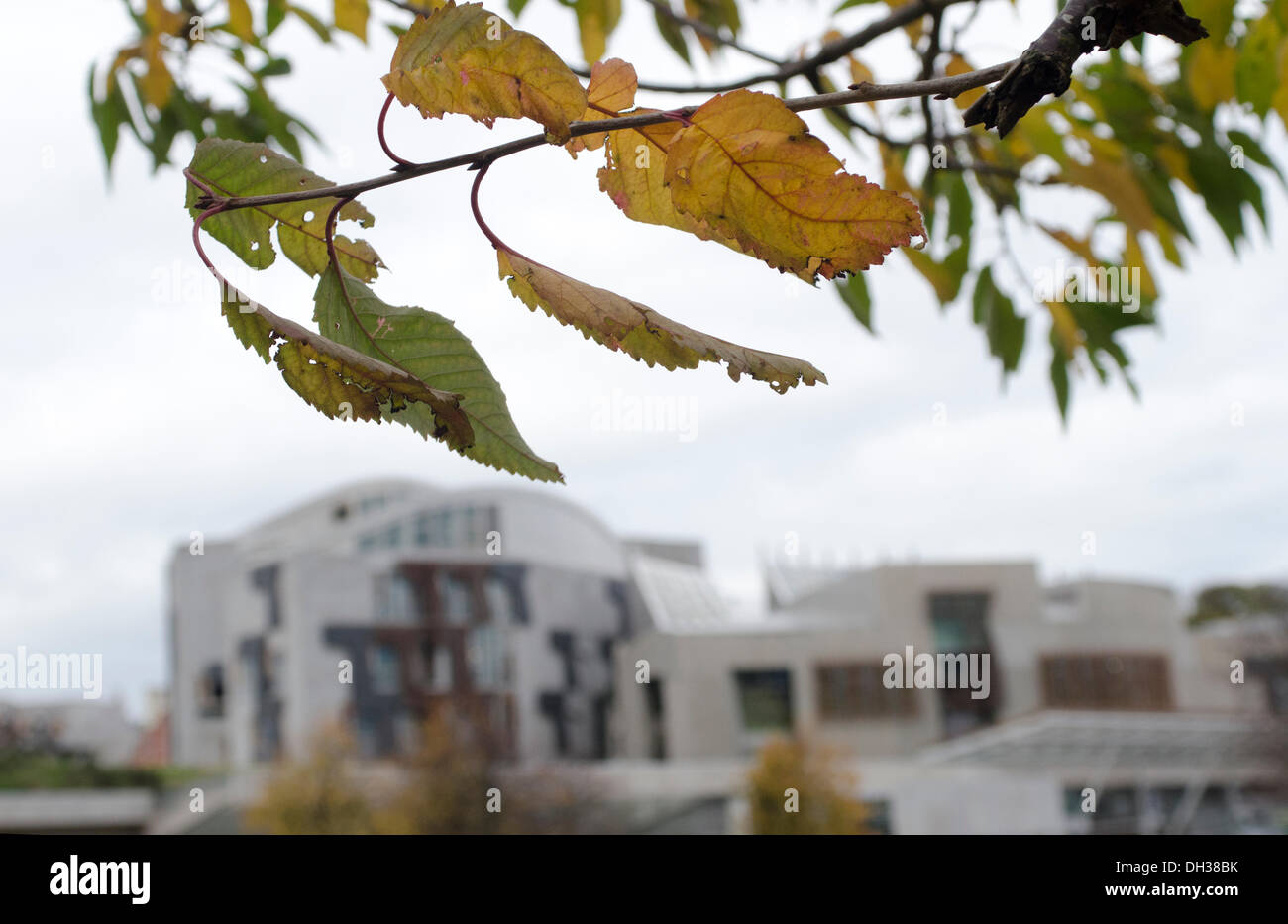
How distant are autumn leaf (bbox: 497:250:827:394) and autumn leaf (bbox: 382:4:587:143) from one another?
0.05 metres

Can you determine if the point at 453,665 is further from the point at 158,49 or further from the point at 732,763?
the point at 158,49

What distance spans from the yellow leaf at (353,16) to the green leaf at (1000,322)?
2.48 feet

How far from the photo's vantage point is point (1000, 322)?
1.40 m

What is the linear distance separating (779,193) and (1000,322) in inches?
45.4

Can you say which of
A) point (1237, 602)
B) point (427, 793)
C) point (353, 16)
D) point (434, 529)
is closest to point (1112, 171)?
point (353, 16)

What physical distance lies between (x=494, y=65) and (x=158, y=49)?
4.13 ft

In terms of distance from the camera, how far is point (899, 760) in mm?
24562

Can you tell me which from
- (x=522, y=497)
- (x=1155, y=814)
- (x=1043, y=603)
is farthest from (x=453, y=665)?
(x=1155, y=814)

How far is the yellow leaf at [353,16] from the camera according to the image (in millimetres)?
1209

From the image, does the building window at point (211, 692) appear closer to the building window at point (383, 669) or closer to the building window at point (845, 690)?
the building window at point (383, 669)

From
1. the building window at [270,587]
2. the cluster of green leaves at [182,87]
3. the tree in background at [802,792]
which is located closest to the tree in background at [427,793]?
the building window at [270,587]

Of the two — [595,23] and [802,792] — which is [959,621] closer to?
[802,792]
